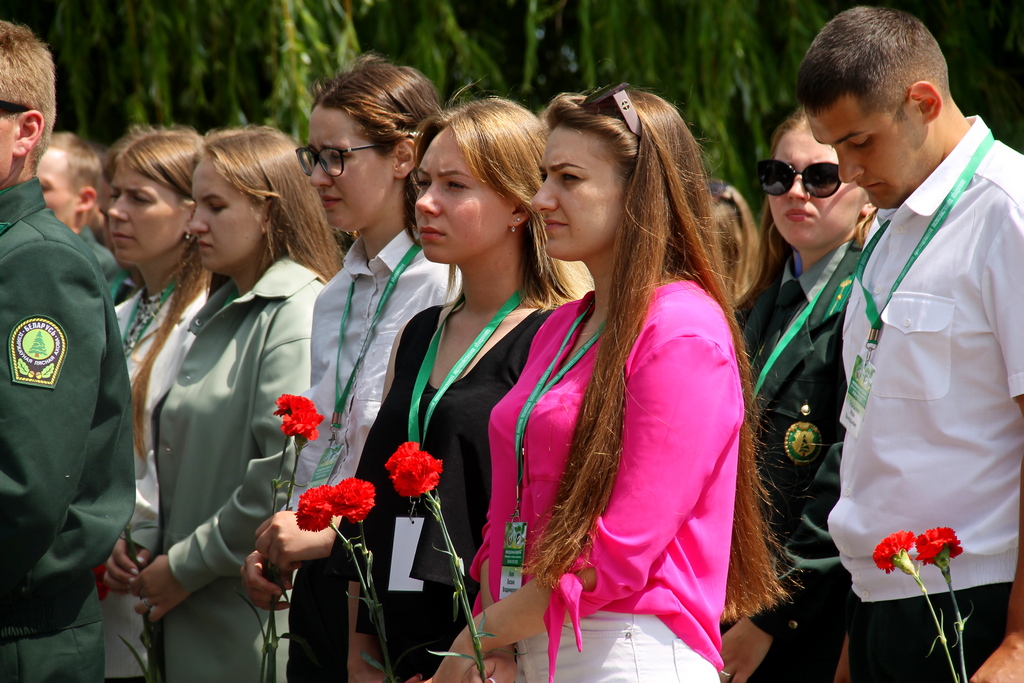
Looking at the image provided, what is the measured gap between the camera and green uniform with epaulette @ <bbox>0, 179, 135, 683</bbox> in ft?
7.29

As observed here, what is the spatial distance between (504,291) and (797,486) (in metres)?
1.03

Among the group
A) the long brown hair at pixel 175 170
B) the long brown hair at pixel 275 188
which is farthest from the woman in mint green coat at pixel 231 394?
the long brown hair at pixel 175 170

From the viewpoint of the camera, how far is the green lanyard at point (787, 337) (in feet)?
10.3

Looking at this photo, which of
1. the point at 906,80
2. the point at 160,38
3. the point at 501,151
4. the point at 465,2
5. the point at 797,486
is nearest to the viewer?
the point at 906,80

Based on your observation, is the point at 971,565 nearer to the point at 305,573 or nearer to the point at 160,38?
the point at 305,573

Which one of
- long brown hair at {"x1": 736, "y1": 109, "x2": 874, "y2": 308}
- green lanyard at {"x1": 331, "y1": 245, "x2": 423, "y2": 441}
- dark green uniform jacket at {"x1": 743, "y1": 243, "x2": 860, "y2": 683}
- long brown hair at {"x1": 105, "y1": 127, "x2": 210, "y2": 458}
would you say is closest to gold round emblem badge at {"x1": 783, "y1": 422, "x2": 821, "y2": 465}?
dark green uniform jacket at {"x1": 743, "y1": 243, "x2": 860, "y2": 683}

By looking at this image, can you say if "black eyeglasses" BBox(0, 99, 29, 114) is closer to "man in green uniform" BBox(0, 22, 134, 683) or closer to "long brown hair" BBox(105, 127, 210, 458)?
"man in green uniform" BBox(0, 22, 134, 683)

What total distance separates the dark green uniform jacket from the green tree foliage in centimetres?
239

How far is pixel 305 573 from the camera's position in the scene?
3.10 m

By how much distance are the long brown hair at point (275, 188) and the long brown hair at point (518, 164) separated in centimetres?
107

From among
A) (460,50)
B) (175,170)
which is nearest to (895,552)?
(175,170)

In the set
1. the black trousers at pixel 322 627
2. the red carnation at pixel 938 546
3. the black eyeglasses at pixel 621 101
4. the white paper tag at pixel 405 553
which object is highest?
the black eyeglasses at pixel 621 101

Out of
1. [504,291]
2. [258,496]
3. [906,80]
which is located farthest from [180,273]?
[906,80]

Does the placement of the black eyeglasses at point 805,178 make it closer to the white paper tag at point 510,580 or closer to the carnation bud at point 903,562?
the carnation bud at point 903,562
